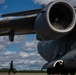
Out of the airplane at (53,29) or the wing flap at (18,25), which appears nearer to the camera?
the airplane at (53,29)

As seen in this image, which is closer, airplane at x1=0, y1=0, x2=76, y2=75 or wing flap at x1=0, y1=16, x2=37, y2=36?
airplane at x1=0, y1=0, x2=76, y2=75

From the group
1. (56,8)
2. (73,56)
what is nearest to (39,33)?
(56,8)

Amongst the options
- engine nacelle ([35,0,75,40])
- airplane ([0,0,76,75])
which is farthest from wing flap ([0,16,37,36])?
engine nacelle ([35,0,75,40])

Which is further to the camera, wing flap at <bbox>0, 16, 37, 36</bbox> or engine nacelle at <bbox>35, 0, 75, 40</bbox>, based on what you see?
wing flap at <bbox>0, 16, 37, 36</bbox>

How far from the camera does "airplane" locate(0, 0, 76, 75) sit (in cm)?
1128

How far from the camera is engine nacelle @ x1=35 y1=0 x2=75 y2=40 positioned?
11164 mm

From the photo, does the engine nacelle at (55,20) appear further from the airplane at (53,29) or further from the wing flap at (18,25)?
the wing flap at (18,25)

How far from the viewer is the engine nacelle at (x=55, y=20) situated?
11164 millimetres

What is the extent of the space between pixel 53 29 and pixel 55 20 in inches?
24.7

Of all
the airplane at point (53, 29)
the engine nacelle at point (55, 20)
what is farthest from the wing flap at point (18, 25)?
the engine nacelle at point (55, 20)

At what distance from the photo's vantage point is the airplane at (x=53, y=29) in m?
11.3

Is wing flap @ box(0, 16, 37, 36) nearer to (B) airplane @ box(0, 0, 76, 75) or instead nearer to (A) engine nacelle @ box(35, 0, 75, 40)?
(B) airplane @ box(0, 0, 76, 75)

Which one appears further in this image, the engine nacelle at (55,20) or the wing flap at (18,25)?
the wing flap at (18,25)

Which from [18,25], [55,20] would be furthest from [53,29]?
[18,25]
